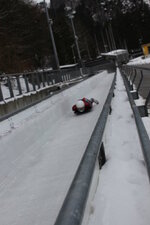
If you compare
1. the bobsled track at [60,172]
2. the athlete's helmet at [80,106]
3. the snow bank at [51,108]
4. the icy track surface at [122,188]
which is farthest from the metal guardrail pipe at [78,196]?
the athlete's helmet at [80,106]

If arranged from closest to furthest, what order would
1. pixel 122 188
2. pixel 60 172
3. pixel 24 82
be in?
pixel 122 188, pixel 60 172, pixel 24 82

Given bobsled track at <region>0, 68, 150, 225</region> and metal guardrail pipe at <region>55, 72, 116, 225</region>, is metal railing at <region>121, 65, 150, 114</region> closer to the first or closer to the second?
bobsled track at <region>0, 68, 150, 225</region>

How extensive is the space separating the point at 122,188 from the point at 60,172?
121cm

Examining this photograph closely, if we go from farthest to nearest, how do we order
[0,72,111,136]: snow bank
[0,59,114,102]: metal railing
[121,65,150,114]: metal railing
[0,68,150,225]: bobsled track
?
[0,59,114,102]: metal railing, [121,65,150,114]: metal railing, [0,72,111,136]: snow bank, [0,68,150,225]: bobsled track

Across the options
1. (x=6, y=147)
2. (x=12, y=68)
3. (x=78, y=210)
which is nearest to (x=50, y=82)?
(x=12, y=68)

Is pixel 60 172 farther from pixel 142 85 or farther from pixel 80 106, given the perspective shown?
pixel 142 85

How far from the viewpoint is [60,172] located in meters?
3.45

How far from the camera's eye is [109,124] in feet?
16.3

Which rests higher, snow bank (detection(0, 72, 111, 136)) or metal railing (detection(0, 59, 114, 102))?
metal railing (detection(0, 59, 114, 102))

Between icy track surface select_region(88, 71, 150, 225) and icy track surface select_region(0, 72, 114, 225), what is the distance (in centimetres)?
43

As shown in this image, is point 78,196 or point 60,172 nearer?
point 78,196

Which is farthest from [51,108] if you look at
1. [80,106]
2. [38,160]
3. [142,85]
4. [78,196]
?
[78,196]

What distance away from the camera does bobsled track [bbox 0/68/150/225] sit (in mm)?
2092

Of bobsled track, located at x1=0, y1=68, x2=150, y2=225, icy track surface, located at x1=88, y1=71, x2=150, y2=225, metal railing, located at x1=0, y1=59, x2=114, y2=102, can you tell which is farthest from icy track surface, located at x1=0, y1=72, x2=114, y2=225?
metal railing, located at x1=0, y1=59, x2=114, y2=102
